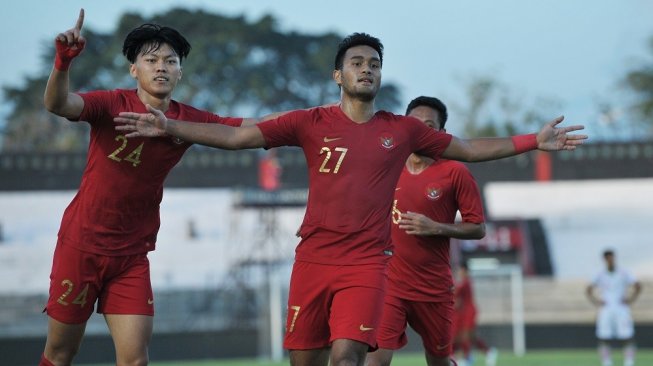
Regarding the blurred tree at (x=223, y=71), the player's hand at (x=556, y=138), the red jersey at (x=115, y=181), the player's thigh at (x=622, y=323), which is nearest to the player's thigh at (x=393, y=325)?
the player's hand at (x=556, y=138)

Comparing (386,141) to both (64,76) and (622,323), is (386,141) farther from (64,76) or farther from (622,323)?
(622,323)

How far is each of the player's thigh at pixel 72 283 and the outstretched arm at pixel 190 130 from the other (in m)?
0.91

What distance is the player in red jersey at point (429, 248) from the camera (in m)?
10.1

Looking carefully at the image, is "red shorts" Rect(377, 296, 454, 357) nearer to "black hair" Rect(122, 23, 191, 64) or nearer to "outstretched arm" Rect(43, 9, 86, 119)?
"black hair" Rect(122, 23, 191, 64)

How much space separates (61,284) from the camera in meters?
8.61

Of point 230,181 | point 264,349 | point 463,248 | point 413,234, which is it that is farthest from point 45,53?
point 413,234

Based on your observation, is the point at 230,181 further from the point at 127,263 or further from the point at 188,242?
the point at 127,263

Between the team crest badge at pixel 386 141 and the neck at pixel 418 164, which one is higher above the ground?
the team crest badge at pixel 386 141

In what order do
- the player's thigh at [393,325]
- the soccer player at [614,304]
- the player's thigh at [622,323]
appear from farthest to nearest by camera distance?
the player's thigh at [622,323], the soccer player at [614,304], the player's thigh at [393,325]

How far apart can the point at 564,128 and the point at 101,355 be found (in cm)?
2202

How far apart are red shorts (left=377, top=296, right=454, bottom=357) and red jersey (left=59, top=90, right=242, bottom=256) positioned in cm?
230

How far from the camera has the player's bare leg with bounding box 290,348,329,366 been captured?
27.8 feet

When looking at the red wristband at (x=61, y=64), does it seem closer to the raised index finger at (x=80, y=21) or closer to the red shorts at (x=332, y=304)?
the raised index finger at (x=80, y=21)

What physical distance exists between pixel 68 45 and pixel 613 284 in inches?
643
